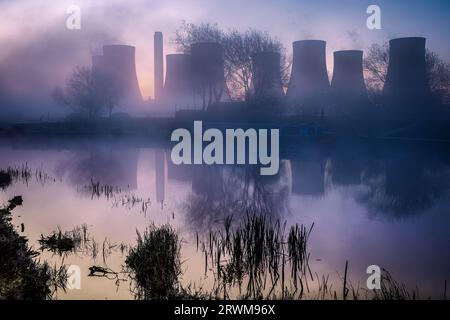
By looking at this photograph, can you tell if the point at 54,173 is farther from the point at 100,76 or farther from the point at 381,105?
the point at 100,76

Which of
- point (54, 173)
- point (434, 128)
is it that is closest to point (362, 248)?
point (54, 173)

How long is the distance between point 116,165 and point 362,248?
666 inches

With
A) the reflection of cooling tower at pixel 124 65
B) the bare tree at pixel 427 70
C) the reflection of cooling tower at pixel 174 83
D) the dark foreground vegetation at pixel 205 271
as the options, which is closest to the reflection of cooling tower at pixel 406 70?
the bare tree at pixel 427 70

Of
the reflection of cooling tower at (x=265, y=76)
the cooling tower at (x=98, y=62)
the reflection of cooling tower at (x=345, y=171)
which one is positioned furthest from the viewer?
the cooling tower at (x=98, y=62)

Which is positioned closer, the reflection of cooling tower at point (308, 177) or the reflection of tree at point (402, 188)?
the reflection of tree at point (402, 188)

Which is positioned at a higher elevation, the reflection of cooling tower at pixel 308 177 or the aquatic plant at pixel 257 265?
the reflection of cooling tower at pixel 308 177

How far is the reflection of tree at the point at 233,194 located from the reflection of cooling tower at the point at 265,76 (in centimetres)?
1585

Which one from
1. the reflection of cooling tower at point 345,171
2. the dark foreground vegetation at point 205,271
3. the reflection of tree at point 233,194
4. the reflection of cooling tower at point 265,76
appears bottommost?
the dark foreground vegetation at point 205,271

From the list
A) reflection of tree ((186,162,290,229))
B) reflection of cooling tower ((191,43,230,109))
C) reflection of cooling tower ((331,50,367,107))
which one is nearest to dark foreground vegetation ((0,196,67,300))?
reflection of tree ((186,162,290,229))

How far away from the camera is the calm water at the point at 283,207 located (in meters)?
7.00

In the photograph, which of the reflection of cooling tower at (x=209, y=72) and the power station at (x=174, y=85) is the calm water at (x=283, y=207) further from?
the power station at (x=174, y=85)

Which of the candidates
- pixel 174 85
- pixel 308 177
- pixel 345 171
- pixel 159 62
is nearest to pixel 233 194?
pixel 308 177

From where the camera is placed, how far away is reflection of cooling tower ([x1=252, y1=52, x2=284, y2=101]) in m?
35.6
